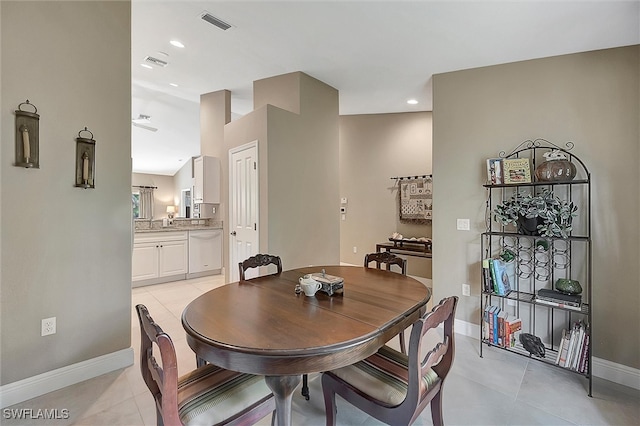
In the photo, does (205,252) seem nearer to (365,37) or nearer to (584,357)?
(365,37)

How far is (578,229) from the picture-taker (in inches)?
95.8

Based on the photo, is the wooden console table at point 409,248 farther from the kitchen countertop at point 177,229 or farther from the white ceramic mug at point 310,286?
the white ceramic mug at point 310,286

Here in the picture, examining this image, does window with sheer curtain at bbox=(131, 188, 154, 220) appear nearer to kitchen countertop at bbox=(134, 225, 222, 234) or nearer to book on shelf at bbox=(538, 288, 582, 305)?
kitchen countertop at bbox=(134, 225, 222, 234)

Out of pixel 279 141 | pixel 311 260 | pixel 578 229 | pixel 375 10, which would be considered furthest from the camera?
pixel 311 260

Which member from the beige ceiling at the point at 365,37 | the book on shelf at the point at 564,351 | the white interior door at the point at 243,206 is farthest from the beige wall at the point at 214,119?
the book on shelf at the point at 564,351

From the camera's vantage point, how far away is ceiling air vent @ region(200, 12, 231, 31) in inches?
98.6

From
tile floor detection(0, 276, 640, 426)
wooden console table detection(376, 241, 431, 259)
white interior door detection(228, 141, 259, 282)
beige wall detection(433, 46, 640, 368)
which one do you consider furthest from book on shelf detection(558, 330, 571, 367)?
white interior door detection(228, 141, 259, 282)

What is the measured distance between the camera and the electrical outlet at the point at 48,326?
201cm

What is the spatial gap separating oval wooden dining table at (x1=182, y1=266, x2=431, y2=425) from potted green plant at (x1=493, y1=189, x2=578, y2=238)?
1.28 meters

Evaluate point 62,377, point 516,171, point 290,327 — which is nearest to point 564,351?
point 516,171

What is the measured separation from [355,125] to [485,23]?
3673mm

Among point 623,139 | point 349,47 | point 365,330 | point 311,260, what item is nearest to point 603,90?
point 623,139

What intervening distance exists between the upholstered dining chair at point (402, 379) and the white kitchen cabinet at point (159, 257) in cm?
408

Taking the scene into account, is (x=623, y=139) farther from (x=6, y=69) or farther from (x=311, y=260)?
(x=6, y=69)
